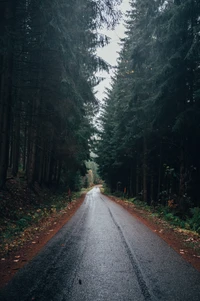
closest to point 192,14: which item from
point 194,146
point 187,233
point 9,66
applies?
point 194,146

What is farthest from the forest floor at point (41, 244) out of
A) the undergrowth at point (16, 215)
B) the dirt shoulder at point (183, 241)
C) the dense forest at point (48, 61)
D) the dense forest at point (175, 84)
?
the dense forest at point (175, 84)

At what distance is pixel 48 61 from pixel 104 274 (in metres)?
11.2

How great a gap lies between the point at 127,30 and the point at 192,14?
38.1 ft

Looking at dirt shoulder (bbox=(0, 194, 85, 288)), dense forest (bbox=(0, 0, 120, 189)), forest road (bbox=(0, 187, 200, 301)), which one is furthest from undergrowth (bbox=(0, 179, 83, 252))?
forest road (bbox=(0, 187, 200, 301))

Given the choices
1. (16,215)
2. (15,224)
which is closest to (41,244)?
(15,224)

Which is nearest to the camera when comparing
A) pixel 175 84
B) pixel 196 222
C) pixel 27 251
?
pixel 27 251

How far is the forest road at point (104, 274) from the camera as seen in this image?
3.36m

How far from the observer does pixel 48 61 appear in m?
11.7

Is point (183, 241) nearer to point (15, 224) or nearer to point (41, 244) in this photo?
point (41, 244)

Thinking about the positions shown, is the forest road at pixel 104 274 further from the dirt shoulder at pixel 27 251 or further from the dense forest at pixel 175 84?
the dense forest at pixel 175 84

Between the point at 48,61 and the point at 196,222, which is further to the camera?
the point at 48,61

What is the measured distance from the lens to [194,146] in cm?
1149

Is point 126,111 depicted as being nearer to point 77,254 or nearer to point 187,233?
point 187,233

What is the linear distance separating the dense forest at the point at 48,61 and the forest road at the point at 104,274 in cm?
552
